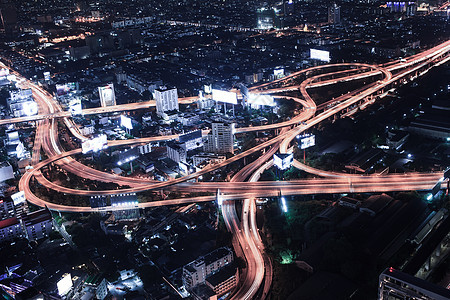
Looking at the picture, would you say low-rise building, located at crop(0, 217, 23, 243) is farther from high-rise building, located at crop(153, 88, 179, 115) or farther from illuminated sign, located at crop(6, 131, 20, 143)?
high-rise building, located at crop(153, 88, 179, 115)

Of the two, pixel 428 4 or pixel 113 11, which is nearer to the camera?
pixel 428 4

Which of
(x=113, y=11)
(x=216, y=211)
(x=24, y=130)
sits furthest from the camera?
(x=113, y=11)

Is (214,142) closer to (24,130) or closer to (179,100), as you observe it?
(179,100)

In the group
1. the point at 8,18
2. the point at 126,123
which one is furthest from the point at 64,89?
the point at 8,18

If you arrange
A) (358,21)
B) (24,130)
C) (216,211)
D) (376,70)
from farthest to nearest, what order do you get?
(358,21) < (376,70) < (24,130) < (216,211)

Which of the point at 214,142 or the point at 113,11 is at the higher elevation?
the point at 113,11

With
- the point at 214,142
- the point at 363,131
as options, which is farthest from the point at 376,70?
the point at 214,142
